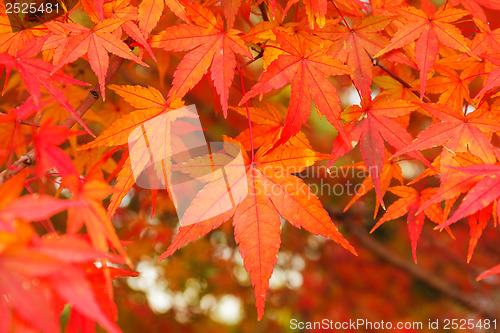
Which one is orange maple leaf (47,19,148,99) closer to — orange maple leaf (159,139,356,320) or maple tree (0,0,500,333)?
maple tree (0,0,500,333)

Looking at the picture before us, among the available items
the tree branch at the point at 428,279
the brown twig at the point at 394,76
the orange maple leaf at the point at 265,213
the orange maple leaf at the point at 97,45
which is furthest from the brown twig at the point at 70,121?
the tree branch at the point at 428,279

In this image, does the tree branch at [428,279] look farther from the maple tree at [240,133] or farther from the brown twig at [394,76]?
the brown twig at [394,76]

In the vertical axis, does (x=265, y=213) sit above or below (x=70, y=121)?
below

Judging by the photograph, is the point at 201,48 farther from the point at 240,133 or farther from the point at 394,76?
the point at 394,76

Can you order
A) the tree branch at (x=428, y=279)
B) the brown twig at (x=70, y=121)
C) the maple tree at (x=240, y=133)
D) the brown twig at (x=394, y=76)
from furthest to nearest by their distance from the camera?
1. the tree branch at (x=428, y=279)
2. the brown twig at (x=394, y=76)
3. the brown twig at (x=70, y=121)
4. the maple tree at (x=240, y=133)

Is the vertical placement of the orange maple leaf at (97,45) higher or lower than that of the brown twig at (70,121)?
higher

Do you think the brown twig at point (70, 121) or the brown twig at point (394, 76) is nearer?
the brown twig at point (70, 121)

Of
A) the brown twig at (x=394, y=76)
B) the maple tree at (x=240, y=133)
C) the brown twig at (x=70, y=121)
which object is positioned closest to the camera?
the maple tree at (x=240, y=133)

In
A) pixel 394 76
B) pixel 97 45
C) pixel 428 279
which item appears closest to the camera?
pixel 97 45

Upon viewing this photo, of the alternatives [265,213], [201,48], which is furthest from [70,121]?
[265,213]

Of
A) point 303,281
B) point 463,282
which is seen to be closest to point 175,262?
point 303,281

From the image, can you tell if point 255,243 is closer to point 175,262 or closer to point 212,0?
point 212,0

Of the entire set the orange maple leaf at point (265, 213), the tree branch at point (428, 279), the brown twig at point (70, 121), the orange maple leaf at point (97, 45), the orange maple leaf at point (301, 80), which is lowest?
the tree branch at point (428, 279)

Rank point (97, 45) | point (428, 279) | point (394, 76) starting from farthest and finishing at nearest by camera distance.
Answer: point (428, 279) → point (394, 76) → point (97, 45)
